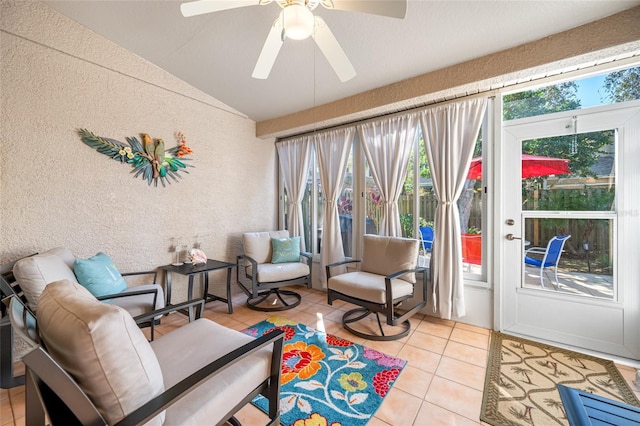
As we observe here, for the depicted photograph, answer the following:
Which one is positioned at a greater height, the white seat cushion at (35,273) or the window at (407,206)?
the window at (407,206)

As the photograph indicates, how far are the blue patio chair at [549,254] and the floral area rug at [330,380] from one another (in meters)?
1.64

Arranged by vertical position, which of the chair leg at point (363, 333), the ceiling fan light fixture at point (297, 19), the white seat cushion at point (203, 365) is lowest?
the chair leg at point (363, 333)

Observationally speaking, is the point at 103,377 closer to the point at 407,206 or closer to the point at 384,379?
the point at 384,379

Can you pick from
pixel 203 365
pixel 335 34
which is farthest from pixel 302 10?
pixel 203 365

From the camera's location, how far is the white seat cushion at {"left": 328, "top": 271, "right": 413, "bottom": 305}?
2.43 m

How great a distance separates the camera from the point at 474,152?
110 inches

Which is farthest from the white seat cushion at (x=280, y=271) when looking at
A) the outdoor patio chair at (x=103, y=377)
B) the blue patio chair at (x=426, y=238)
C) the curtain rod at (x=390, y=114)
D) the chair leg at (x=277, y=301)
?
the curtain rod at (x=390, y=114)

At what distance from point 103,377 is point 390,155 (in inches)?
122

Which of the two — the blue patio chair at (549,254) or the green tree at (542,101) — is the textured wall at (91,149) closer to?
the green tree at (542,101)

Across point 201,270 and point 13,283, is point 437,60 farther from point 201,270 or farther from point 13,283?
point 13,283

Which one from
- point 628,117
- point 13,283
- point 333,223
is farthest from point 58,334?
point 628,117

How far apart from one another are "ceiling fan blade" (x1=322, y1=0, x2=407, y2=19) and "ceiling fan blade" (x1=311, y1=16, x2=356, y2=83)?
0.12 m

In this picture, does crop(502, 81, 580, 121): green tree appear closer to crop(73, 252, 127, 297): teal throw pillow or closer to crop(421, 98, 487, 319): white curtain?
crop(421, 98, 487, 319): white curtain

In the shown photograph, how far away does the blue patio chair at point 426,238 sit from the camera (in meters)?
3.08
